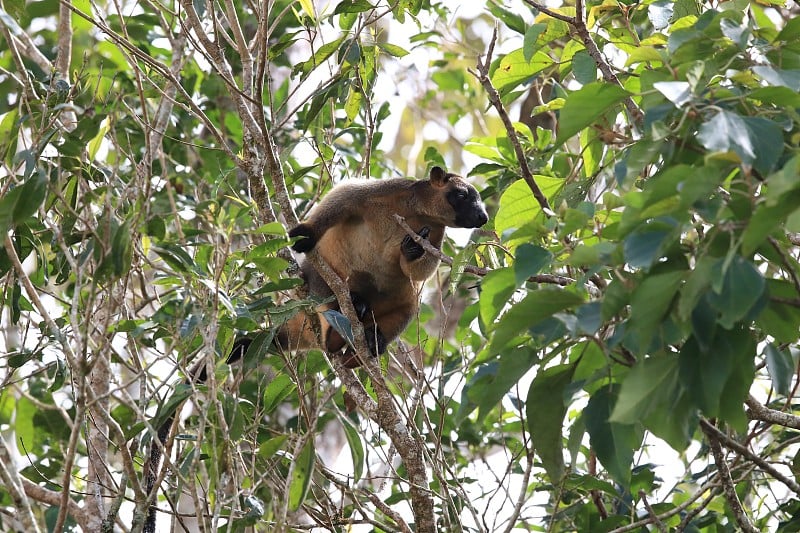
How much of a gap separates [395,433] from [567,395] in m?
1.85

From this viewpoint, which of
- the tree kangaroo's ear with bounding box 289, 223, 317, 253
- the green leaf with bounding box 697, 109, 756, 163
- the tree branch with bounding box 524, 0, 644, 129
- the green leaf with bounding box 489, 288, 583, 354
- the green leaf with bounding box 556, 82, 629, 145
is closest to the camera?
the green leaf with bounding box 697, 109, 756, 163

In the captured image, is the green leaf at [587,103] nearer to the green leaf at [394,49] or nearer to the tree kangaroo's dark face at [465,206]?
the green leaf at [394,49]

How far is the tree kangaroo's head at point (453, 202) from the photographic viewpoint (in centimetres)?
645

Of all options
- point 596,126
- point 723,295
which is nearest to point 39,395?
point 596,126

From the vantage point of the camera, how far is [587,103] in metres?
2.81

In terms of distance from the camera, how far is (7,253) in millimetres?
3770

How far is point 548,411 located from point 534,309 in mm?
528

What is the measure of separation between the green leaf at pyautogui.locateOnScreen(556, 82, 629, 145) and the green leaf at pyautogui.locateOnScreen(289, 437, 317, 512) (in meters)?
1.47

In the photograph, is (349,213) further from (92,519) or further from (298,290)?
(92,519)

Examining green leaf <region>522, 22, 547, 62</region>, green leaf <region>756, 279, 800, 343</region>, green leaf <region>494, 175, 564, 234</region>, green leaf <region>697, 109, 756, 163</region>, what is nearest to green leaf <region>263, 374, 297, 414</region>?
green leaf <region>494, 175, 564, 234</region>

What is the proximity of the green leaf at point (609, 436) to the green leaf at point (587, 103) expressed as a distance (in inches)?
33.6

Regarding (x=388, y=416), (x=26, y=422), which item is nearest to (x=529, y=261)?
(x=388, y=416)

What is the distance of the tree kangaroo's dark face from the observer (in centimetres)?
644

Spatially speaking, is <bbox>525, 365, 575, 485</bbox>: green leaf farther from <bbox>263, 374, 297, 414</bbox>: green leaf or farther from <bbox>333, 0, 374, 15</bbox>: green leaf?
<bbox>333, 0, 374, 15</bbox>: green leaf
